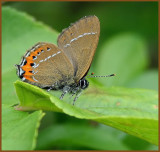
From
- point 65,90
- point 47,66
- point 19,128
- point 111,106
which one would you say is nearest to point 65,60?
point 47,66

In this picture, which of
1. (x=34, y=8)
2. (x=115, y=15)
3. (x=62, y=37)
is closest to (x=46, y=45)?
(x=62, y=37)

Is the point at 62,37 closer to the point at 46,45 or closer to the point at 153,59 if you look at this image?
the point at 46,45

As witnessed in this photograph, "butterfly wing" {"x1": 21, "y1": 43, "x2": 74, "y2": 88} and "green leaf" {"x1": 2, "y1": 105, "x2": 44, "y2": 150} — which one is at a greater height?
"butterfly wing" {"x1": 21, "y1": 43, "x2": 74, "y2": 88}

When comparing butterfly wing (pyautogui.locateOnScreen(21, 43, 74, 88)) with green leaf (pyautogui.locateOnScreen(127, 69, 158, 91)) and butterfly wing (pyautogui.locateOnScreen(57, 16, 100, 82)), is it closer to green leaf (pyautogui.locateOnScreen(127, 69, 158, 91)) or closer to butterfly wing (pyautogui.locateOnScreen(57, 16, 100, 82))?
butterfly wing (pyautogui.locateOnScreen(57, 16, 100, 82))

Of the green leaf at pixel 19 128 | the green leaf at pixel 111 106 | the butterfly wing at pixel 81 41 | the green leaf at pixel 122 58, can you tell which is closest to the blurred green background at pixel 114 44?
the green leaf at pixel 122 58

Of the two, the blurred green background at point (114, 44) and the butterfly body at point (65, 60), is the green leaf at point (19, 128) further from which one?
the blurred green background at point (114, 44)

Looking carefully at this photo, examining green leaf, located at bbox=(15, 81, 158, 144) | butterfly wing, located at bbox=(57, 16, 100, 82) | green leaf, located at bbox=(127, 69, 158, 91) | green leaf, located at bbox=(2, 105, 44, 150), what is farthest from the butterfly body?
green leaf, located at bbox=(127, 69, 158, 91)
